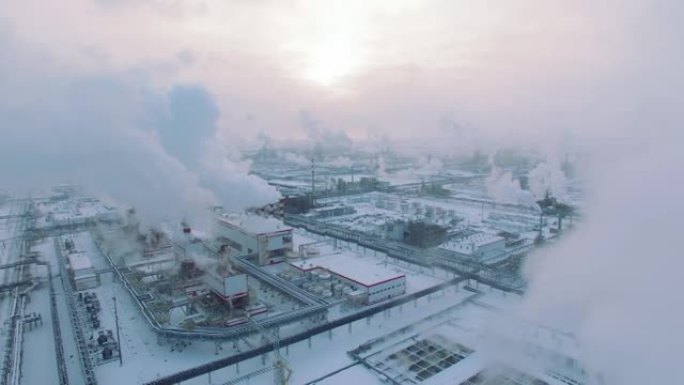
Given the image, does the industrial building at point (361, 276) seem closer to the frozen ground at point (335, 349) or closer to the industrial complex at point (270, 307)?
the industrial complex at point (270, 307)

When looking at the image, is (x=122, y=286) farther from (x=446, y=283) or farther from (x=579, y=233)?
(x=579, y=233)

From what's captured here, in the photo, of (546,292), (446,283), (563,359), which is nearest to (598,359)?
(546,292)

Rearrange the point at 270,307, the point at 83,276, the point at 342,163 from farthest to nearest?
the point at 342,163 < the point at 83,276 < the point at 270,307

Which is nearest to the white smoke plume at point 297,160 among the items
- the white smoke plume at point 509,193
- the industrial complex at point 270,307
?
the white smoke plume at point 509,193

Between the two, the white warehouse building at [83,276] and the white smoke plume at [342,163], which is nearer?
the white warehouse building at [83,276]

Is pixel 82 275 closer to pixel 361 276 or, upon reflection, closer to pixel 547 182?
pixel 361 276

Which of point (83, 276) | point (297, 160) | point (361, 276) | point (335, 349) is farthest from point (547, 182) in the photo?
point (297, 160)

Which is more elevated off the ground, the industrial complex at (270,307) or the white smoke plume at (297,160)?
the white smoke plume at (297,160)

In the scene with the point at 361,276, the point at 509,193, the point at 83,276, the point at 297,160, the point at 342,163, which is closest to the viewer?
the point at 361,276

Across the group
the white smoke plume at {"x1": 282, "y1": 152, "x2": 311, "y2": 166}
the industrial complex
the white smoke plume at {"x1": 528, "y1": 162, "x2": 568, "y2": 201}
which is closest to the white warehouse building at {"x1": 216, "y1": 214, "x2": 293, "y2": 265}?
the industrial complex
